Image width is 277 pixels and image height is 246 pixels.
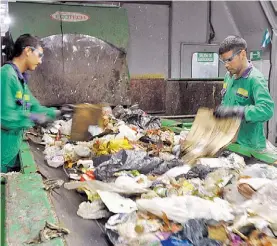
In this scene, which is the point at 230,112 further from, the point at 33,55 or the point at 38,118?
the point at 33,55

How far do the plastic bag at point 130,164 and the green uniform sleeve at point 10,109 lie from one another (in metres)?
0.84

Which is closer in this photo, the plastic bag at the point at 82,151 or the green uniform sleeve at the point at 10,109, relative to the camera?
the plastic bag at the point at 82,151

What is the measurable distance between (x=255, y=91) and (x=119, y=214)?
1.81m

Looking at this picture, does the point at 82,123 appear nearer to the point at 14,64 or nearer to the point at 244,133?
the point at 14,64

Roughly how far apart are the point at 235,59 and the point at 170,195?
66.9 inches

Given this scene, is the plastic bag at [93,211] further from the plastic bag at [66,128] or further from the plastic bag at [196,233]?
the plastic bag at [66,128]

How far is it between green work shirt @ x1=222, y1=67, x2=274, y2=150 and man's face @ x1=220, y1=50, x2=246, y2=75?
0.32 ft

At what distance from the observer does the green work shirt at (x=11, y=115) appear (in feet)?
9.23

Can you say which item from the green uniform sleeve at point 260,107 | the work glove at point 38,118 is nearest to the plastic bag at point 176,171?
the green uniform sleeve at point 260,107

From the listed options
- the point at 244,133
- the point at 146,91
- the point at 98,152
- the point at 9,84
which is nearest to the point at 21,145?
the point at 9,84

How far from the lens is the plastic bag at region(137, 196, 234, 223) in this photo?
1434mm

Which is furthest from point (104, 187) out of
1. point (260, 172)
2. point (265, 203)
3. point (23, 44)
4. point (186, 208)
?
point (23, 44)

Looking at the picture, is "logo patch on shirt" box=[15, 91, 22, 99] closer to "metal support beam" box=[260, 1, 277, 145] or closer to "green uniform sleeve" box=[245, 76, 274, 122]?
"green uniform sleeve" box=[245, 76, 274, 122]

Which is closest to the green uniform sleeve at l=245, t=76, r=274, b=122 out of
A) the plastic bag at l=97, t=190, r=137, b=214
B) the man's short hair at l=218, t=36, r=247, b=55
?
the man's short hair at l=218, t=36, r=247, b=55
